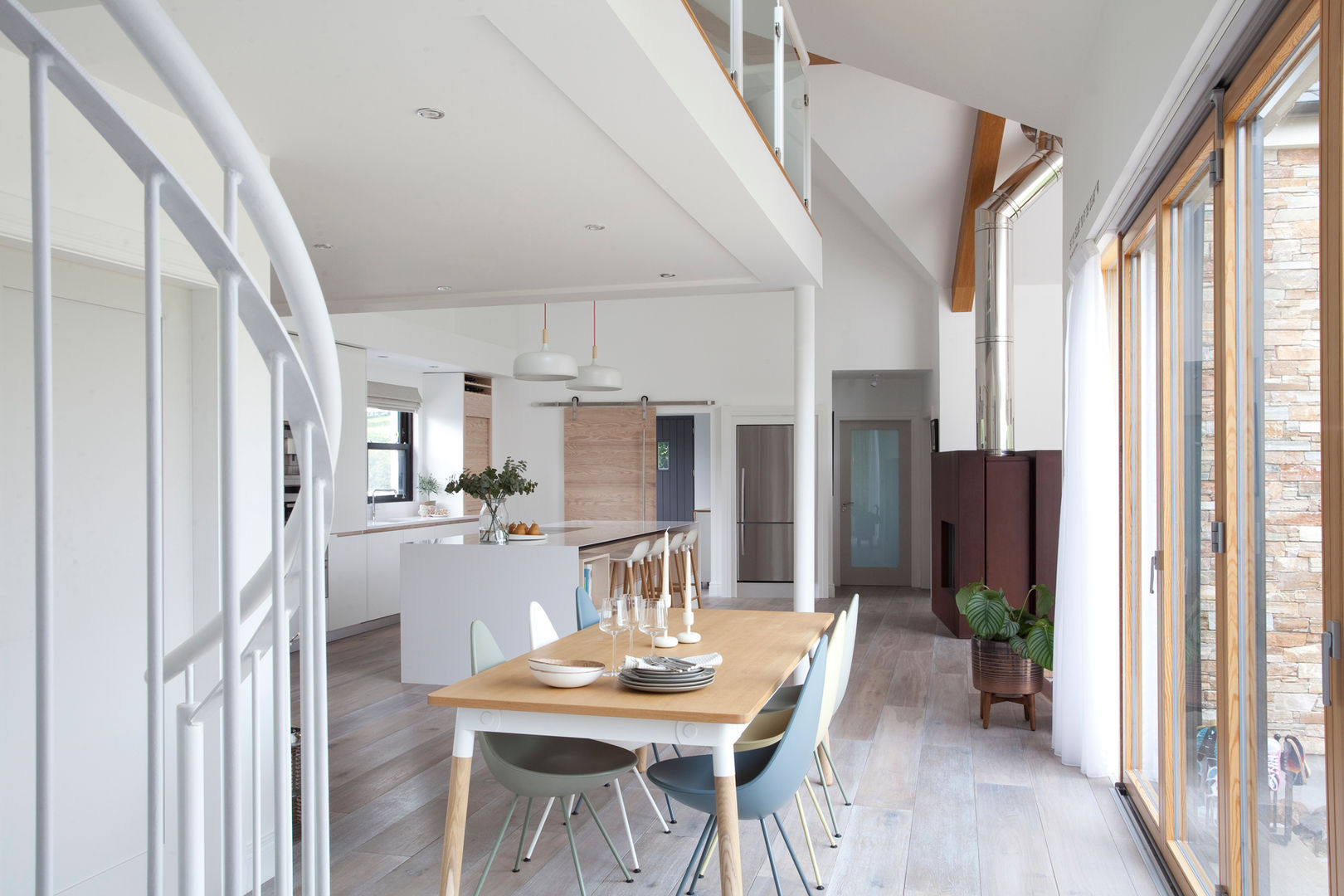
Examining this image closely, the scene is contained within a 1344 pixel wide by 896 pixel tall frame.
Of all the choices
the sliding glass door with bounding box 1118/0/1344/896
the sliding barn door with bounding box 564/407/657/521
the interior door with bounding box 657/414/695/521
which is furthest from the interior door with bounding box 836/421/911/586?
the sliding glass door with bounding box 1118/0/1344/896

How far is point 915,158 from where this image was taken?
28.1ft

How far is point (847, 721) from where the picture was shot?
5.36 meters

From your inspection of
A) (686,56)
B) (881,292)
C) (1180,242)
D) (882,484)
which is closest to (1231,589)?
(1180,242)

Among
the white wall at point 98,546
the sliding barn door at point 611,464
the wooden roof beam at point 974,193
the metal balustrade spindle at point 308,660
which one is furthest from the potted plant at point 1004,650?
the sliding barn door at point 611,464

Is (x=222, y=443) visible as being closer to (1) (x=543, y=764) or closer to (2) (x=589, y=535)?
(1) (x=543, y=764)

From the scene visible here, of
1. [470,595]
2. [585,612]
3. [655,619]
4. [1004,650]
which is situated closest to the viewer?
[655,619]

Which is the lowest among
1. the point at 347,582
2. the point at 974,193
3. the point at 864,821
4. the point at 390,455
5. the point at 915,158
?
the point at 864,821

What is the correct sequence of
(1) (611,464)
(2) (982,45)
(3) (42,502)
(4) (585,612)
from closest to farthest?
(3) (42,502)
(2) (982,45)
(4) (585,612)
(1) (611,464)

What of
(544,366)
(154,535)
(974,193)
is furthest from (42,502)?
(974,193)

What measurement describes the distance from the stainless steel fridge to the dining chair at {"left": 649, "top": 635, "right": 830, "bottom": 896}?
7.23m

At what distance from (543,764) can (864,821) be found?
4.63ft

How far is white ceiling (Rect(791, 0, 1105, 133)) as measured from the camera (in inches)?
150

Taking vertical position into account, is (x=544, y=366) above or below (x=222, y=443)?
above

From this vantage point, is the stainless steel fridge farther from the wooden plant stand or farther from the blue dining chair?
the blue dining chair
